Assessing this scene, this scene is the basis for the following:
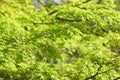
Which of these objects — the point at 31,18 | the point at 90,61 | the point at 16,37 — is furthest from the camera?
the point at 31,18

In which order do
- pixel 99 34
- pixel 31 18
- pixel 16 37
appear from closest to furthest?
1. pixel 16 37
2. pixel 31 18
3. pixel 99 34

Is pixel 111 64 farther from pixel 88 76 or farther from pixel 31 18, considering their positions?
pixel 31 18

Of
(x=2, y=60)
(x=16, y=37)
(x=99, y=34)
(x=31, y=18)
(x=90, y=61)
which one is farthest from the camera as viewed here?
(x=99, y=34)

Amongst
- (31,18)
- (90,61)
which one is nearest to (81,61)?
(90,61)

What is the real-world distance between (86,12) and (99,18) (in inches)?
14.9

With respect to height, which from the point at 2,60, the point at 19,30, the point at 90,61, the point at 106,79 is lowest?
the point at 106,79

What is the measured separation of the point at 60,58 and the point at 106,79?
1471mm

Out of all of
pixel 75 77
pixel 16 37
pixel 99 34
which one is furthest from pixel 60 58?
pixel 99 34

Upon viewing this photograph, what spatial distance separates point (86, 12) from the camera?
7246 millimetres

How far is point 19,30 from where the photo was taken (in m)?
7.14

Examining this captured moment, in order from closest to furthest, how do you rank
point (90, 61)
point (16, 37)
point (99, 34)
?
point (16, 37) → point (90, 61) → point (99, 34)

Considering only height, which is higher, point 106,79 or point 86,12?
point 86,12

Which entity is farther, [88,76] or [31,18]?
[31,18]

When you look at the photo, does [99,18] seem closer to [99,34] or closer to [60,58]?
[60,58]
